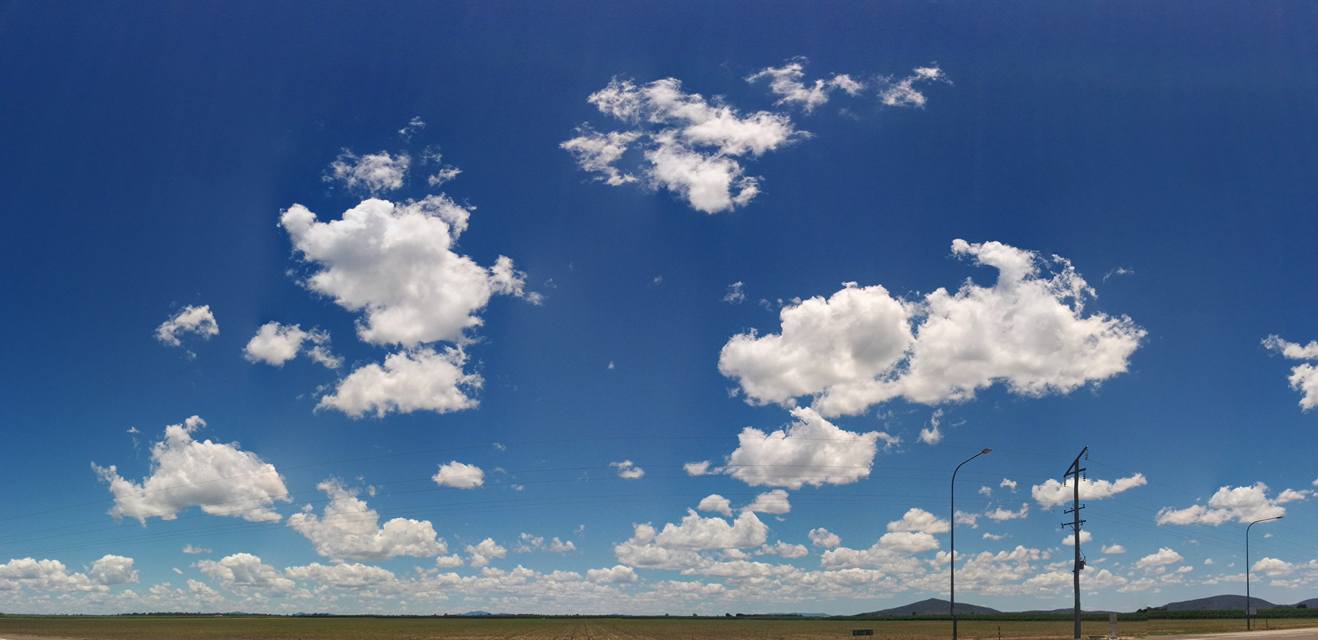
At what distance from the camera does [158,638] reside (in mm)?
110875

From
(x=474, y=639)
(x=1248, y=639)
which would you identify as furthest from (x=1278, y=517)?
(x=474, y=639)

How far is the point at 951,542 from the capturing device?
5475 cm

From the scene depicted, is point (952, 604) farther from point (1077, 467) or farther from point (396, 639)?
point (396, 639)

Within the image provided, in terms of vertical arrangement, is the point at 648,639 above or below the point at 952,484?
below

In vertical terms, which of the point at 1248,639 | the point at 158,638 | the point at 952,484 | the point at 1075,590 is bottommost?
the point at 158,638

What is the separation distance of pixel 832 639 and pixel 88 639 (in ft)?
248

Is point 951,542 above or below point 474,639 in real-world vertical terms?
above

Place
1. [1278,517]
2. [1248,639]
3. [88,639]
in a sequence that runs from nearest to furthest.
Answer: [1248,639], [88,639], [1278,517]

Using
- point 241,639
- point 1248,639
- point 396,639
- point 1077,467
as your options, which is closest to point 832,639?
point 1248,639

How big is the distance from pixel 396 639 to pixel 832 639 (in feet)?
174

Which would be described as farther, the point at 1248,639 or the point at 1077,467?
the point at 1248,639

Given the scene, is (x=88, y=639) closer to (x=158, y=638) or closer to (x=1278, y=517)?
(x=158, y=638)

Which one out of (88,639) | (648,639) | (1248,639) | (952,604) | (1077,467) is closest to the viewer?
(952,604)

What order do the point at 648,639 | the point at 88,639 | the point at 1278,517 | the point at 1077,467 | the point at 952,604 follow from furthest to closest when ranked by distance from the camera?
the point at 1278,517 < the point at 648,639 < the point at 88,639 < the point at 1077,467 < the point at 952,604
